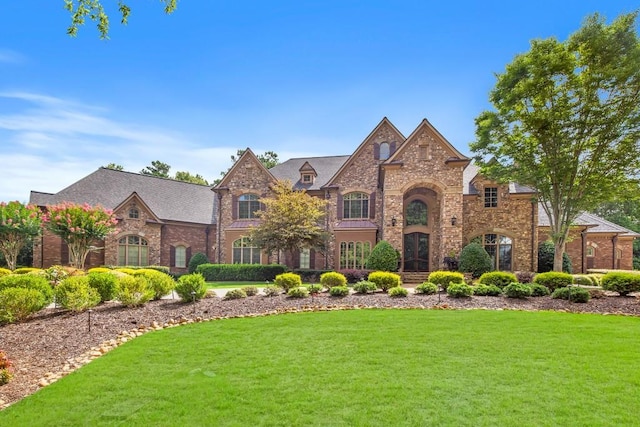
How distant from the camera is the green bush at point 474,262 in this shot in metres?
20.0

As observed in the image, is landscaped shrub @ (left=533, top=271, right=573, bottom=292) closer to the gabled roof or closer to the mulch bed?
the mulch bed

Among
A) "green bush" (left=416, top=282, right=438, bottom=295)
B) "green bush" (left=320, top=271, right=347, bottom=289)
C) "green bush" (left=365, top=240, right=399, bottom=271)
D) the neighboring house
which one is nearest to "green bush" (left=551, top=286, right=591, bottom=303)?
"green bush" (left=416, top=282, right=438, bottom=295)

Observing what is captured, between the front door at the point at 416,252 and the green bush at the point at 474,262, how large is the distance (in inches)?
148

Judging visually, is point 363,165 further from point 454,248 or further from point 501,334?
point 501,334

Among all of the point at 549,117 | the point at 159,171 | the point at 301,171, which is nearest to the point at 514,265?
the point at 549,117

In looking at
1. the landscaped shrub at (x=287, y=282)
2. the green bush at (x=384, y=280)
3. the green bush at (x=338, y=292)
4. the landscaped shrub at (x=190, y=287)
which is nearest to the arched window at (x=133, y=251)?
the landscaped shrub at (x=287, y=282)

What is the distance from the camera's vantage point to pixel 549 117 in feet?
55.2

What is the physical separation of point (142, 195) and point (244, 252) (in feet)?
31.0

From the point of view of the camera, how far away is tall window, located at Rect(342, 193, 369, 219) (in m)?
24.9

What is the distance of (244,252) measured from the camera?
26.5 m

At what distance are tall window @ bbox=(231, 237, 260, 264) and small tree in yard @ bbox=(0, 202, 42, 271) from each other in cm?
1179

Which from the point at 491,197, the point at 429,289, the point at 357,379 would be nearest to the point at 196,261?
the point at 429,289

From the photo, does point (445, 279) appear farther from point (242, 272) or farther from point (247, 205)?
point (247, 205)

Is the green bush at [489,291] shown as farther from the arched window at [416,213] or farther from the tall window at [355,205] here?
the tall window at [355,205]
